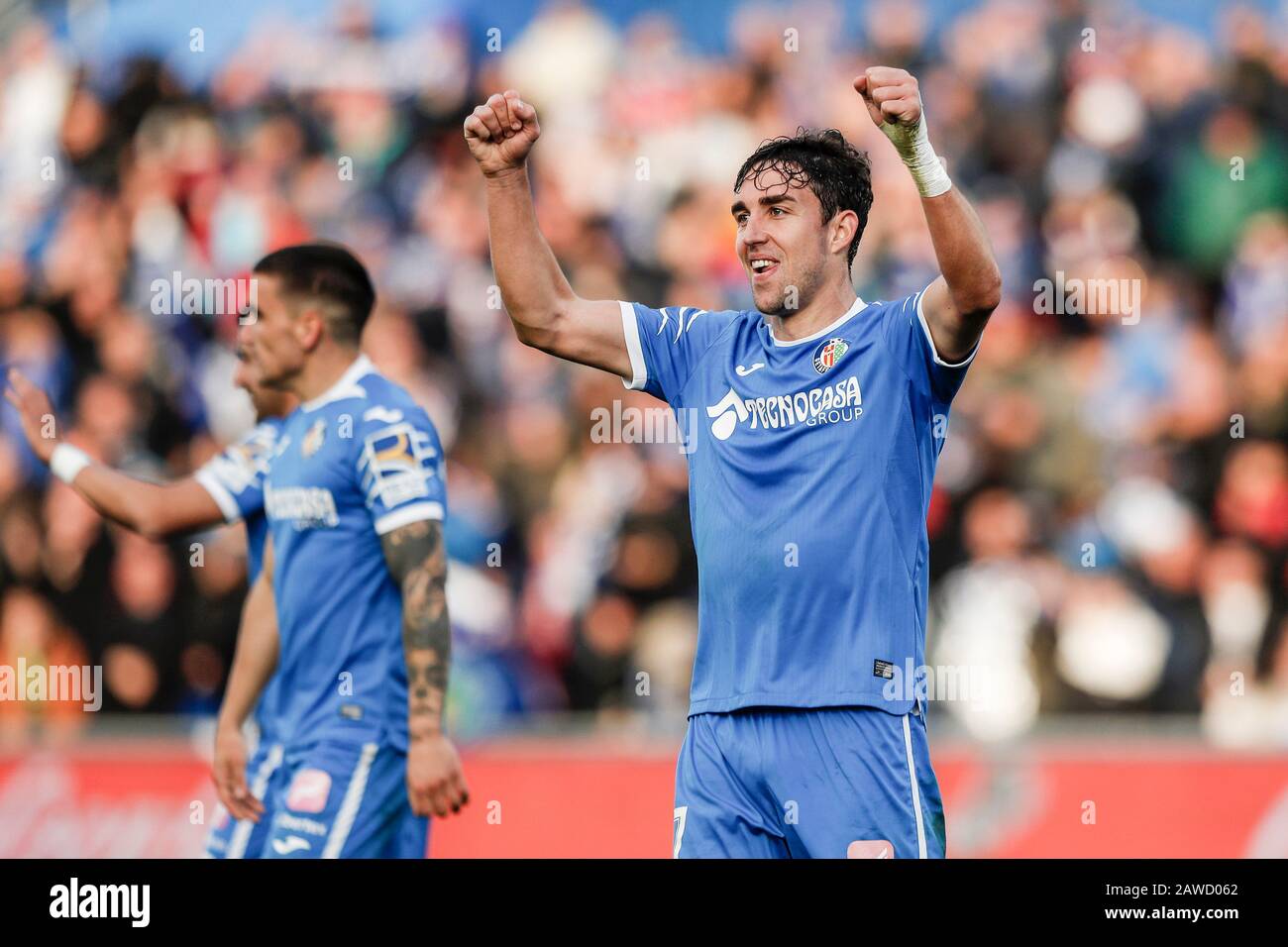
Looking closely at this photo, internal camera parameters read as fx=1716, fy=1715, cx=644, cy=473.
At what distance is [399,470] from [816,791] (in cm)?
202

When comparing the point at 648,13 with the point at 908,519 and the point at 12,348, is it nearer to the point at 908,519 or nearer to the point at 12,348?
the point at 12,348

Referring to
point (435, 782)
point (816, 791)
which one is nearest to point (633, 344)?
point (816, 791)

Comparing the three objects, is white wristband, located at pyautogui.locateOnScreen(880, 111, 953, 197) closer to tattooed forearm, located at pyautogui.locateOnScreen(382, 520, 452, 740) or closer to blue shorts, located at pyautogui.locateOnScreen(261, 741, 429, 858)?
tattooed forearm, located at pyautogui.locateOnScreen(382, 520, 452, 740)

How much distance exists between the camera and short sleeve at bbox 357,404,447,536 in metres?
5.65

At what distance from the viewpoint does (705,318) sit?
5004mm

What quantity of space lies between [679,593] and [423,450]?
366cm

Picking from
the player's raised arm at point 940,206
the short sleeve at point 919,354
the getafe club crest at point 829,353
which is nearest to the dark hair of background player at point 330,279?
the getafe club crest at point 829,353

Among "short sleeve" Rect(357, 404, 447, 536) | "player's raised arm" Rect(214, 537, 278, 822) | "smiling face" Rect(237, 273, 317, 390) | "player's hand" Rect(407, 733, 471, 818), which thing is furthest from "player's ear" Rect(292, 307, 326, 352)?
"player's hand" Rect(407, 733, 471, 818)

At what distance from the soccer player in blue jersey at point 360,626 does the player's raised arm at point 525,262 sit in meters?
1.05

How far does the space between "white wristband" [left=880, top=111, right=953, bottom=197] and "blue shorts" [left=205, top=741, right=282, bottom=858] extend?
291 centimetres

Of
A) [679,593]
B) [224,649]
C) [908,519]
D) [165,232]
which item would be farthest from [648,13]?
[908,519]

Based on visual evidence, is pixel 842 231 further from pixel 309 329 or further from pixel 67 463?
pixel 67 463

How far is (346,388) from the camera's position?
19.9ft

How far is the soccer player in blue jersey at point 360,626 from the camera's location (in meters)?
5.44
